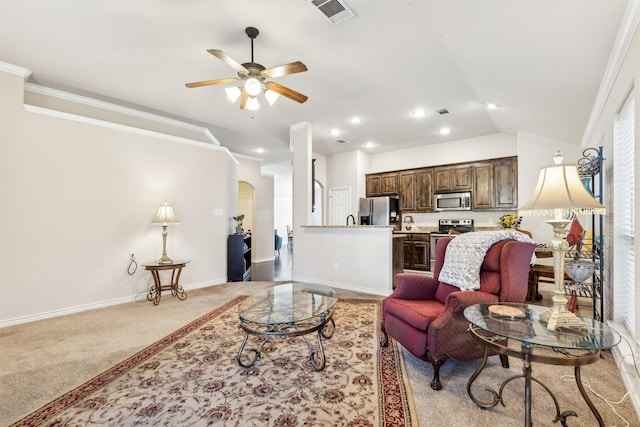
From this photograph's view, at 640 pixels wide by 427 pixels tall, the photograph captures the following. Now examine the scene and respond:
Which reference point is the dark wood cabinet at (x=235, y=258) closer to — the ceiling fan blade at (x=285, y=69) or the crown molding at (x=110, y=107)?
the crown molding at (x=110, y=107)

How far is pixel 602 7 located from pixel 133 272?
536 cm

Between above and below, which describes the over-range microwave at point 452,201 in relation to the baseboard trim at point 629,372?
above

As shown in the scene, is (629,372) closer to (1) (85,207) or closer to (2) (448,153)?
(2) (448,153)

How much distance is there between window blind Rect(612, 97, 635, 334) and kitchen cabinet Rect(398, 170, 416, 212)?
413 cm

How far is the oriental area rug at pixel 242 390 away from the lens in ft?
5.26

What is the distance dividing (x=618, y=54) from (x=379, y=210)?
4734 mm

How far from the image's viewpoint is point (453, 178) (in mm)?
5988

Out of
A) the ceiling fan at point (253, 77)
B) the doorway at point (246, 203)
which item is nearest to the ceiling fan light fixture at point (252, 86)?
the ceiling fan at point (253, 77)

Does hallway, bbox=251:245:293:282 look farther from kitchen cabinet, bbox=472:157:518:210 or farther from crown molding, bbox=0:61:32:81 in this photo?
crown molding, bbox=0:61:32:81

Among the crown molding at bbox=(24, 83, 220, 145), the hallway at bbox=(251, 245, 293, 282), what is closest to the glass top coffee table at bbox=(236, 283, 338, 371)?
the hallway at bbox=(251, 245, 293, 282)

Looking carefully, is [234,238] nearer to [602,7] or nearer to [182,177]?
[182,177]

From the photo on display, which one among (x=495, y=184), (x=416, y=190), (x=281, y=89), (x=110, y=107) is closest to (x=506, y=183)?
(x=495, y=184)

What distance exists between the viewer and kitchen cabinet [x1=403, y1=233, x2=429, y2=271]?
6.03 metres

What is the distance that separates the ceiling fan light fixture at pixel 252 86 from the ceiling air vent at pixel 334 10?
0.82 m
